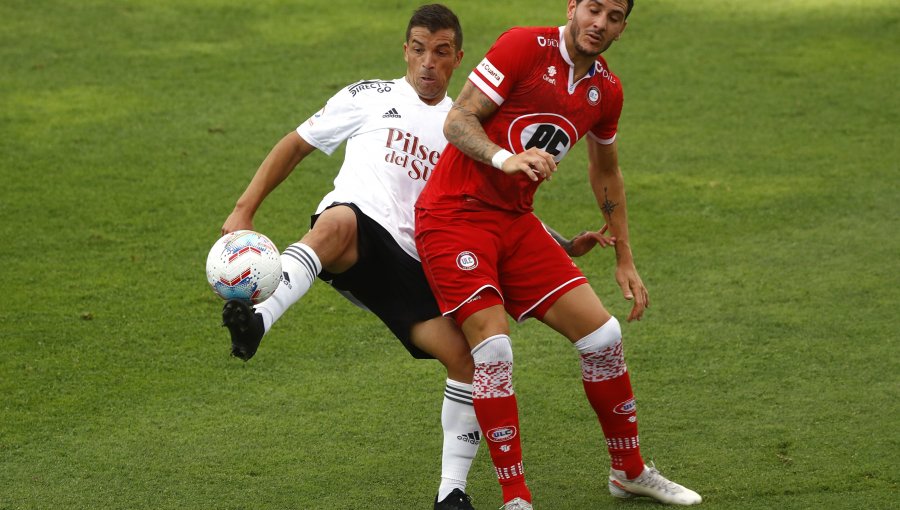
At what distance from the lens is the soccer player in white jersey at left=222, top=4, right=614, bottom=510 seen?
4.98m

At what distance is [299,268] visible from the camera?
4.79m

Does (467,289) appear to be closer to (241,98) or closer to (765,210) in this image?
(765,210)

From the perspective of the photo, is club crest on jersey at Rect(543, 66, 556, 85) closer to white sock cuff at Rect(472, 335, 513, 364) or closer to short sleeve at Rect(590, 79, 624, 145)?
short sleeve at Rect(590, 79, 624, 145)

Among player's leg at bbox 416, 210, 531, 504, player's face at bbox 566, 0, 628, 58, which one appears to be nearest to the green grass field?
player's leg at bbox 416, 210, 531, 504

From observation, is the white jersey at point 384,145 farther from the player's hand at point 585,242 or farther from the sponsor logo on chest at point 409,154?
the player's hand at point 585,242

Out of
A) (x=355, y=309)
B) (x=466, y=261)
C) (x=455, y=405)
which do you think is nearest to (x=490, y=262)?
(x=466, y=261)

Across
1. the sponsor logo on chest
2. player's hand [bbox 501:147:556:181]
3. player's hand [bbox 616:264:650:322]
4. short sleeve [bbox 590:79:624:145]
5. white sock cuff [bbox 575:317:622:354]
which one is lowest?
white sock cuff [bbox 575:317:622:354]

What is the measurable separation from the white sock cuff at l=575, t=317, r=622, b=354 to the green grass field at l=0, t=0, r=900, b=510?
711 millimetres

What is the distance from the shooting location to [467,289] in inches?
188

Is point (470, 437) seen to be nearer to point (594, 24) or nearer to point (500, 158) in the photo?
point (500, 158)

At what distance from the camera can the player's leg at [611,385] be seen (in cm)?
498

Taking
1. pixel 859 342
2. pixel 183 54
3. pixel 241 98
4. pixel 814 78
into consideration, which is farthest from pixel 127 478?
pixel 814 78

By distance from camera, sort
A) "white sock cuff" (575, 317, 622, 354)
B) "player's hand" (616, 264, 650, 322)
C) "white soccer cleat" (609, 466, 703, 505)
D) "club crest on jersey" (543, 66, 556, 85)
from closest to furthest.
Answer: "club crest on jersey" (543, 66, 556, 85), "white sock cuff" (575, 317, 622, 354), "white soccer cleat" (609, 466, 703, 505), "player's hand" (616, 264, 650, 322)

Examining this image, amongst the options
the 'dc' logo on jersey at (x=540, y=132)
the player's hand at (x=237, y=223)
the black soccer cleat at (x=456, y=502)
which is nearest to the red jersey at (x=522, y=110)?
the 'dc' logo on jersey at (x=540, y=132)
